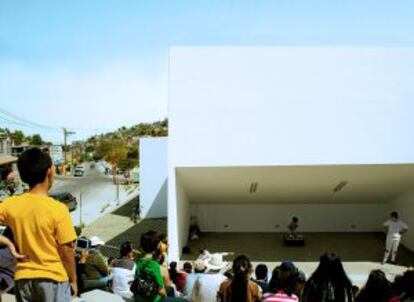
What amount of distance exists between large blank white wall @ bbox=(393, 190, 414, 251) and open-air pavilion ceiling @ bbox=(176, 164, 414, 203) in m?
0.16

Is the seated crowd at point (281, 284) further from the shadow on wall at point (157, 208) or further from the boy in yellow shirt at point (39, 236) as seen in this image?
the shadow on wall at point (157, 208)

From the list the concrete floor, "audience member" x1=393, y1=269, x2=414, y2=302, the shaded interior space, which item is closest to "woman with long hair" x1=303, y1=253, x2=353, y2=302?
"audience member" x1=393, y1=269, x2=414, y2=302

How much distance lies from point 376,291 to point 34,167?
275 cm

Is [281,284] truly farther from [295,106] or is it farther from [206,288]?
[295,106]

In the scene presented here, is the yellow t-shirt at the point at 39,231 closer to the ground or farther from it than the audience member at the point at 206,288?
farther from it

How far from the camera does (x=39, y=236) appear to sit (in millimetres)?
2566

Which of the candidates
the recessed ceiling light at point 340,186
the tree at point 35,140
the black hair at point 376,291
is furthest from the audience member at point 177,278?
the tree at point 35,140

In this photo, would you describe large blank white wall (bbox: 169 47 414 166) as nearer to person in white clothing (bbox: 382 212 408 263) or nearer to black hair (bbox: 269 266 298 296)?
person in white clothing (bbox: 382 212 408 263)

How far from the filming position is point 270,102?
33.2 ft

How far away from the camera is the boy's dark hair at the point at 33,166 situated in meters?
2.63

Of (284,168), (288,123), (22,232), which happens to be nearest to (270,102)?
(288,123)

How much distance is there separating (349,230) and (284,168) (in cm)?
449

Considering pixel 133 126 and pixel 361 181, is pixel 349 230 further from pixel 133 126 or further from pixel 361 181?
pixel 133 126

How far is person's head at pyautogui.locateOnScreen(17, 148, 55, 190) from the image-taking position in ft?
8.63
